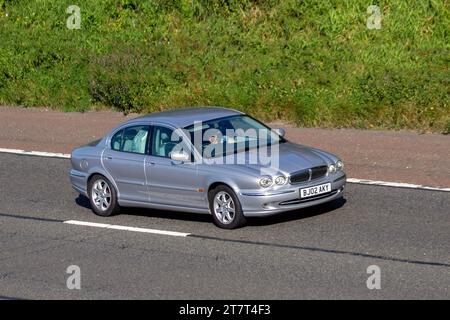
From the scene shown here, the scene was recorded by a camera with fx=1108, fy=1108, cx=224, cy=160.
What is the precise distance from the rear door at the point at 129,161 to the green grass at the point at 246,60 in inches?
259

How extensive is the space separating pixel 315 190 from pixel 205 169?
1.52 m

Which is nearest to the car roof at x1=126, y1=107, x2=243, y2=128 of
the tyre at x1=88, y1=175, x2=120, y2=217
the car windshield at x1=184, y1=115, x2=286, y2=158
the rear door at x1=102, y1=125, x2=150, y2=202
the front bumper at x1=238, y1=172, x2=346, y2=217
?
the car windshield at x1=184, y1=115, x2=286, y2=158

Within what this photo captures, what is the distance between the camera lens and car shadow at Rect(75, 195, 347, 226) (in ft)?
50.6

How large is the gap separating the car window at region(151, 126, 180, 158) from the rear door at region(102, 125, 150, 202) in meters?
0.14

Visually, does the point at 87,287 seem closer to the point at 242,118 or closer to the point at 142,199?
the point at 142,199

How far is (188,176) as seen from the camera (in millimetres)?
15211

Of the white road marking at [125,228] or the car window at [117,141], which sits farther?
the car window at [117,141]

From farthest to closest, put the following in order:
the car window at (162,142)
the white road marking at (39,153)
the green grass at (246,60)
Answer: the green grass at (246,60), the white road marking at (39,153), the car window at (162,142)

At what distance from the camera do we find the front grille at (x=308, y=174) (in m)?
14.7

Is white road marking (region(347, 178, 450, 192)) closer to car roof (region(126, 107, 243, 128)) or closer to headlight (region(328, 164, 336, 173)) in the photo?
headlight (region(328, 164, 336, 173))

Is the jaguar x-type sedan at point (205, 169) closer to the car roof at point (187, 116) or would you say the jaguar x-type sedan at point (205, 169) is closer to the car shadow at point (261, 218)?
the car roof at point (187, 116)

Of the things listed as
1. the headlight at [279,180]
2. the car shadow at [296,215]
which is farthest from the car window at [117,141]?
the headlight at [279,180]
